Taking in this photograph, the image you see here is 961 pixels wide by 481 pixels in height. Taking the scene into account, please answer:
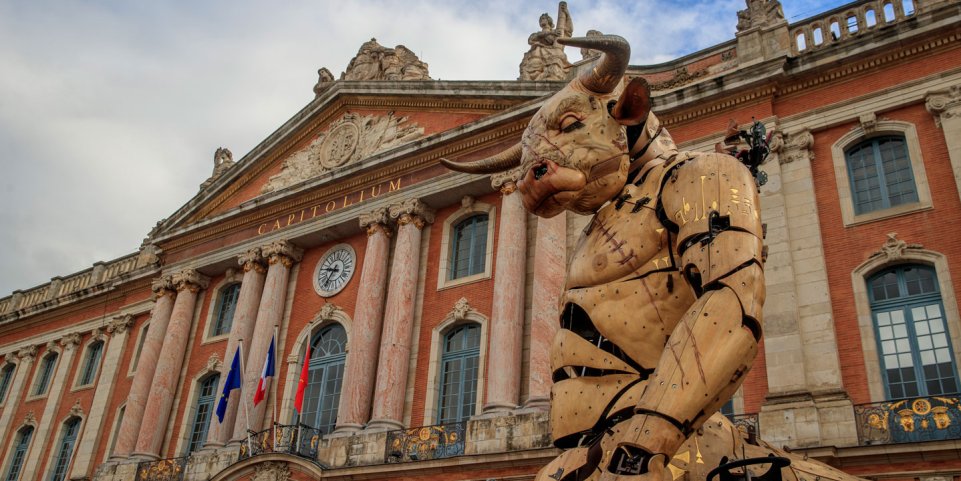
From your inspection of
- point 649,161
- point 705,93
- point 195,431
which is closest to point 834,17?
point 705,93

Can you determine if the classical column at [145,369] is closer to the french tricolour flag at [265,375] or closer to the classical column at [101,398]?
the classical column at [101,398]

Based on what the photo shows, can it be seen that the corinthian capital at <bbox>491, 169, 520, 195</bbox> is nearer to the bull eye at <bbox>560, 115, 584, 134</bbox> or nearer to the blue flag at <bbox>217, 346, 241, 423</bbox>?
the blue flag at <bbox>217, 346, 241, 423</bbox>

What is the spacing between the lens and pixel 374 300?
20109mm

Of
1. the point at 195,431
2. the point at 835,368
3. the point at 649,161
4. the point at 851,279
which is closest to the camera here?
the point at 649,161

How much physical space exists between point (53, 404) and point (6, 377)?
5268mm

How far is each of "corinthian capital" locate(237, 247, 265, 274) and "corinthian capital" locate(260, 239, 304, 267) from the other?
0.39m

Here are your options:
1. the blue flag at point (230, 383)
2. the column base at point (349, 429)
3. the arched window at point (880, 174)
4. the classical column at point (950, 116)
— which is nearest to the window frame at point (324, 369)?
the column base at point (349, 429)

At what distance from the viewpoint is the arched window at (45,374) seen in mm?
30984

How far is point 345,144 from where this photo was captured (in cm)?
2384

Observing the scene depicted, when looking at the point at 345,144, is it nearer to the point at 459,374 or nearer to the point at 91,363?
the point at 459,374

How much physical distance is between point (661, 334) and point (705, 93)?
14550 millimetres

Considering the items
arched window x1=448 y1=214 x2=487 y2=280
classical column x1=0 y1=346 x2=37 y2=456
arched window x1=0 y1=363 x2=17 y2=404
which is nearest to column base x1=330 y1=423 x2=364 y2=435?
arched window x1=448 y1=214 x2=487 y2=280

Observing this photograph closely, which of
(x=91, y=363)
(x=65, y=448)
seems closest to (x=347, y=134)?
(x=91, y=363)

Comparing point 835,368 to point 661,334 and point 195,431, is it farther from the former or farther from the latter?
point 195,431
